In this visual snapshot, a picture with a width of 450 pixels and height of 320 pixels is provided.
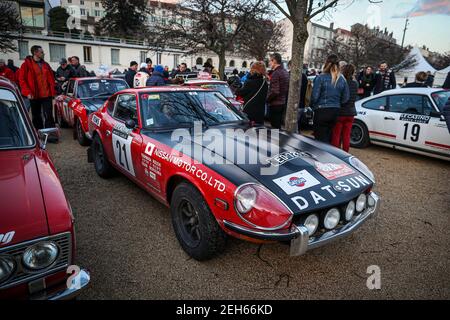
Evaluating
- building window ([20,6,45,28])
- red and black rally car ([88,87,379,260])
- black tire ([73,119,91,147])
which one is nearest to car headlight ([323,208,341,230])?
red and black rally car ([88,87,379,260])

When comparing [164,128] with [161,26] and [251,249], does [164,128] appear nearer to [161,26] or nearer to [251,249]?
[251,249]

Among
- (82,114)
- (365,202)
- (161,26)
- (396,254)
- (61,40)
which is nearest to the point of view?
(365,202)

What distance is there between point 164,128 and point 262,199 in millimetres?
1677

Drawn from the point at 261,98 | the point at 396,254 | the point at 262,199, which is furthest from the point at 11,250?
the point at 261,98

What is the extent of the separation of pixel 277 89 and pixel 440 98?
3.38 metres

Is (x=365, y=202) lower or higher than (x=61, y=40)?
lower

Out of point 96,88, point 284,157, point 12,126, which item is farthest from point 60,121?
point 284,157

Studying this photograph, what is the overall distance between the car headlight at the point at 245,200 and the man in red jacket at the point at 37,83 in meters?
6.21

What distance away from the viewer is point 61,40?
40000 millimetres

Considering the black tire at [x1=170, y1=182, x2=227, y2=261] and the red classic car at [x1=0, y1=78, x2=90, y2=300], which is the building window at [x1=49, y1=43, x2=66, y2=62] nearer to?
the black tire at [x1=170, y1=182, x2=227, y2=261]

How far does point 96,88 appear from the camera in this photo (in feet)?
24.2

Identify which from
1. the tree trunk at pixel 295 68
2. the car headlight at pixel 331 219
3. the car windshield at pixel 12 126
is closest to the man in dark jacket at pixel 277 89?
the tree trunk at pixel 295 68

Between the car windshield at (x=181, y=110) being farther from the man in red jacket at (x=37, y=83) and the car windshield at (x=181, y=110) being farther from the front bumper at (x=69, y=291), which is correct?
the man in red jacket at (x=37, y=83)

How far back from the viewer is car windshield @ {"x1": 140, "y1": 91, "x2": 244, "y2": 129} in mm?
3549
